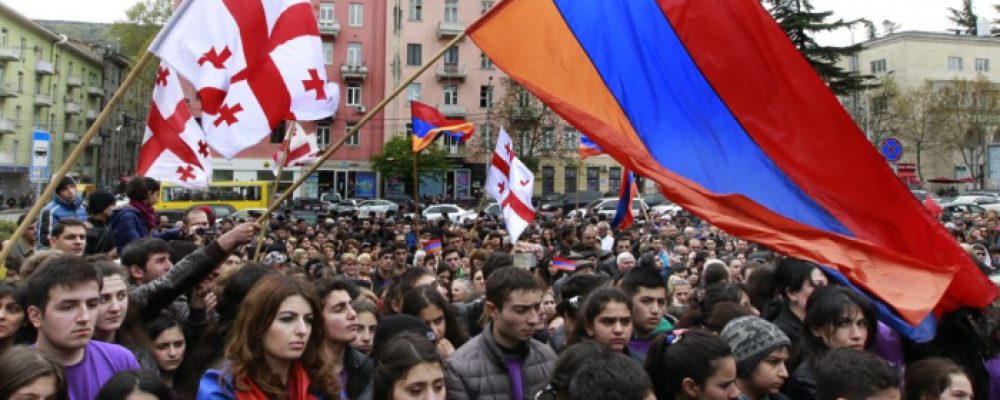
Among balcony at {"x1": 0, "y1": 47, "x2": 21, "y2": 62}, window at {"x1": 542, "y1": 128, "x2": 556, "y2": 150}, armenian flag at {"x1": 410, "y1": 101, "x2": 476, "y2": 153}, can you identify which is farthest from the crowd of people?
balcony at {"x1": 0, "y1": 47, "x2": 21, "y2": 62}

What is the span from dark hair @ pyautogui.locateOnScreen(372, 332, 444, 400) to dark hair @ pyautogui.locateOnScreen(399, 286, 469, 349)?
58.6 inches

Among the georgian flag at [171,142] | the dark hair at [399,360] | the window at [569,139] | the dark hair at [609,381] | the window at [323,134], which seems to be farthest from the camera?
the window at [323,134]

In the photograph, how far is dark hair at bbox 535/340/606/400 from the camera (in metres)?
3.55

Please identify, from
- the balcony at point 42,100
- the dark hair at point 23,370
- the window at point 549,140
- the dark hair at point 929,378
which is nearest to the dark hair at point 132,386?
the dark hair at point 23,370

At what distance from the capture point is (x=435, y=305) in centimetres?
515

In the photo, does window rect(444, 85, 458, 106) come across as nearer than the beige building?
Yes

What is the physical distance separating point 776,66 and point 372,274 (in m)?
6.12

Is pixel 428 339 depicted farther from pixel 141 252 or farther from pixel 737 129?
pixel 737 129

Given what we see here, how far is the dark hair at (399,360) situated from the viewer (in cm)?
345

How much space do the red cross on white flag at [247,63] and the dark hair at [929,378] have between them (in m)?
4.16

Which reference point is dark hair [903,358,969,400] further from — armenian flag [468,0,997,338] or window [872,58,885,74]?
window [872,58,885,74]

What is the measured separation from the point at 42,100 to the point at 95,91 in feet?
25.6

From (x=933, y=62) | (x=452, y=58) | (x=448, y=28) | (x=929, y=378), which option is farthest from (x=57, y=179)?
(x=933, y=62)

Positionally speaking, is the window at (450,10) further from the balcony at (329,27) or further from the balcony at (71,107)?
the balcony at (71,107)
